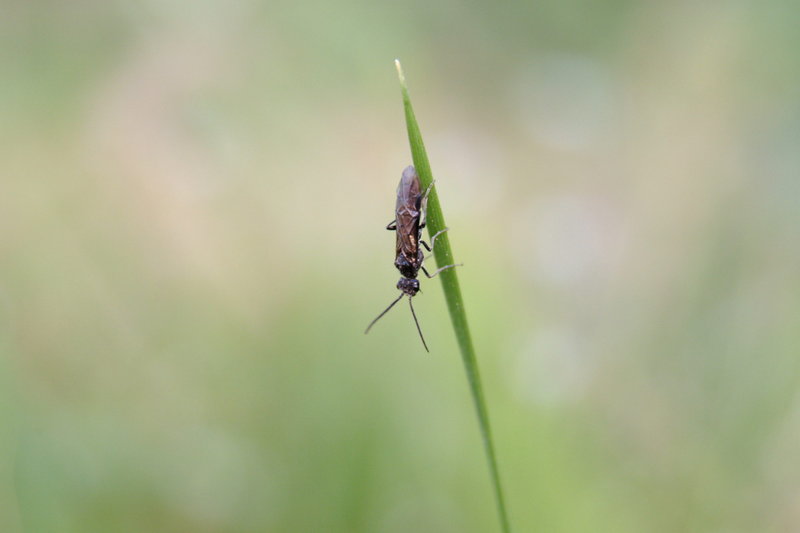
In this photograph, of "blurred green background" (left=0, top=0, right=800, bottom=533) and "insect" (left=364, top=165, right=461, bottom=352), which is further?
"insect" (left=364, top=165, right=461, bottom=352)

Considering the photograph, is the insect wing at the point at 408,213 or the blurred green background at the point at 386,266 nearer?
the blurred green background at the point at 386,266

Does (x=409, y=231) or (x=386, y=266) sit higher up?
(x=409, y=231)

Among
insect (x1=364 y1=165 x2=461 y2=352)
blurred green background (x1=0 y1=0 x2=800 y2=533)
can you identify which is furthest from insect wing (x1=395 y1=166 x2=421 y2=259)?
blurred green background (x1=0 y1=0 x2=800 y2=533)

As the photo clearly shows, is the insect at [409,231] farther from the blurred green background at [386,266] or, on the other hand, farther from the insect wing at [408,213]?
the blurred green background at [386,266]

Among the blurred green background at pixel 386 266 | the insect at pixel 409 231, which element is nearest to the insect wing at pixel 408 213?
the insect at pixel 409 231

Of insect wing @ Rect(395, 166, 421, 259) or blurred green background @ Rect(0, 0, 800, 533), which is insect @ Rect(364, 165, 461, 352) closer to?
insect wing @ Rect(395, 166, 421, 259)

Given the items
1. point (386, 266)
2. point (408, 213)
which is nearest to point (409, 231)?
point (408, 213)

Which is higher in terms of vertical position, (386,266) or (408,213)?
(408,213)

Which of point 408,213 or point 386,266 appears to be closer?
point 408,213

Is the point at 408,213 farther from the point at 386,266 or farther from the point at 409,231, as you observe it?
the point at 386,266
